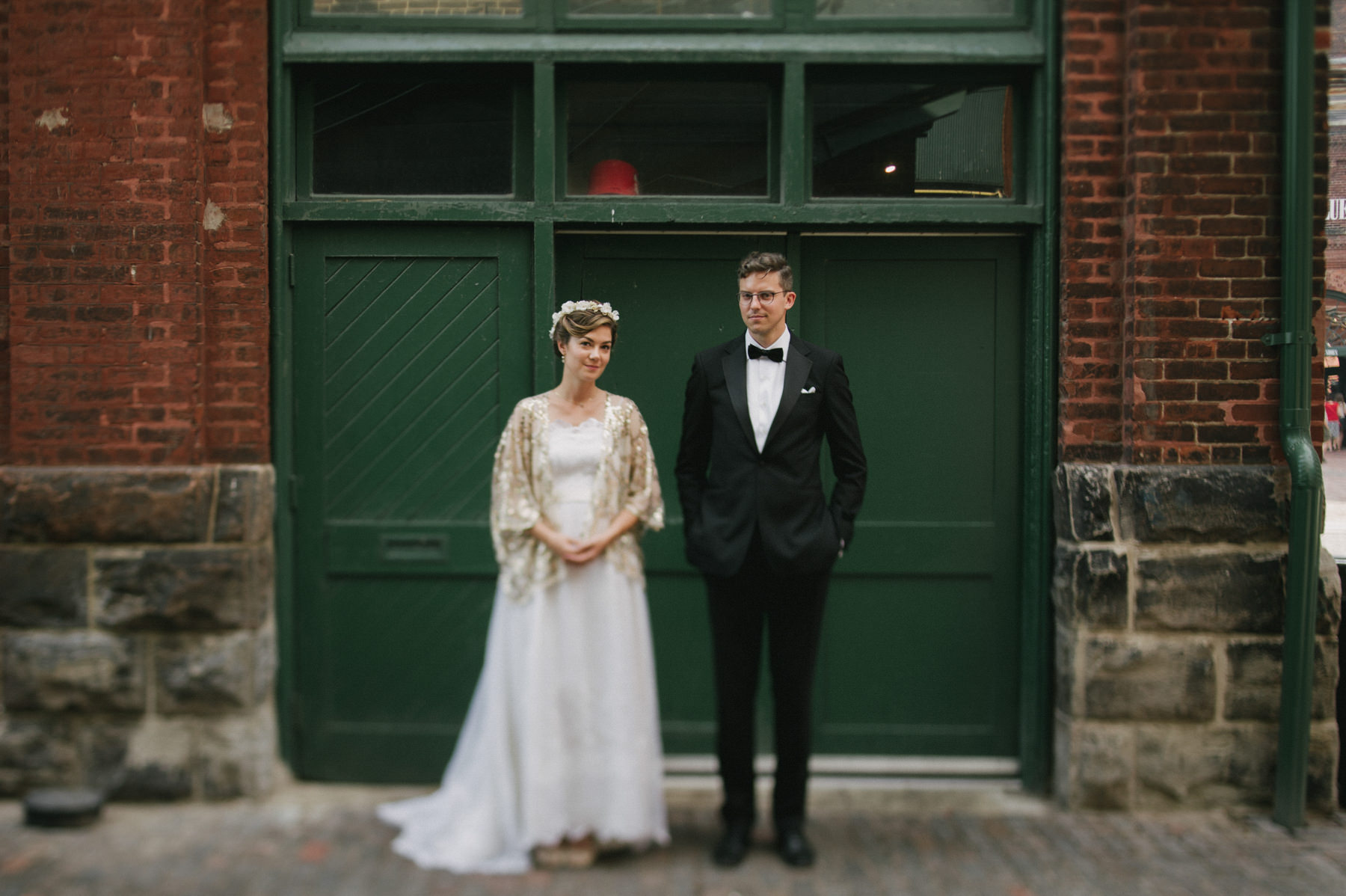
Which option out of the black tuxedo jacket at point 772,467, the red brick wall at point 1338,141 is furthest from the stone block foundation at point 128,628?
the red brick wall at point 1338,141

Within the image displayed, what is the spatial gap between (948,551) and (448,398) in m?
2.38

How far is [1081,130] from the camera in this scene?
4406 millimetres

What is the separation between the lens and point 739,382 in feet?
12.4

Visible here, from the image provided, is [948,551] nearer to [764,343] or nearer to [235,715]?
[764,343]

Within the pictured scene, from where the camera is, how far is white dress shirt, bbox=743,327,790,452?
3746 millimetres

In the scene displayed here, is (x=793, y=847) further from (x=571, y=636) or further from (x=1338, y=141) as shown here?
(x=1338, y=141)

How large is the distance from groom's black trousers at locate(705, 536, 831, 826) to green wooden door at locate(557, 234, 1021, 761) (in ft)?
2.92

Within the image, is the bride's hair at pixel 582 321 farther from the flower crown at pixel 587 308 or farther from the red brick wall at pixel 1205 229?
the red brick wall at pixel 1205 229

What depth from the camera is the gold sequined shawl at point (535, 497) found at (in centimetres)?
368

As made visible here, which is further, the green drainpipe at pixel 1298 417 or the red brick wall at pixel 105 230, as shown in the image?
the red brick wall at pixel 105 230

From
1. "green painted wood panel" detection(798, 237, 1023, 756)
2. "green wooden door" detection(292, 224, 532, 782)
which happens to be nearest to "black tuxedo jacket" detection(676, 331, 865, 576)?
"green painted wood panel" detection(798, 237, 1023, 756)

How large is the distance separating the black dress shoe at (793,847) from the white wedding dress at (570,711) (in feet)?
1.49

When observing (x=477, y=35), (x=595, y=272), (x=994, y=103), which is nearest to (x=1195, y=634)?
(x=994, y=103)

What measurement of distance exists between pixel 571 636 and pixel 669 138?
7.72 ft
